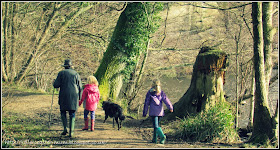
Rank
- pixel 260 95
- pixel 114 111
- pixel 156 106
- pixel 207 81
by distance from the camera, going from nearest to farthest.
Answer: pixel 156 106, pixel 260 95, pixel 114 111, pixel 207 81

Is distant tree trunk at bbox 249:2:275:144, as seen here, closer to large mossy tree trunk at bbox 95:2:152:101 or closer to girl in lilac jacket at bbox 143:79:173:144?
girl in lilac jacket at bbox 143:79:173:144

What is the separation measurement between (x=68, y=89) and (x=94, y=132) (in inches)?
64.7

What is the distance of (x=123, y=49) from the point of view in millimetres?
12852

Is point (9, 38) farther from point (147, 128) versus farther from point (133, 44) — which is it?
point (147, 128)

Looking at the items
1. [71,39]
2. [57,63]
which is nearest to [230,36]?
[71,39]

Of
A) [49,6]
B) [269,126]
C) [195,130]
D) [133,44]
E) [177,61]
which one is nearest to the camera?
[269,126]

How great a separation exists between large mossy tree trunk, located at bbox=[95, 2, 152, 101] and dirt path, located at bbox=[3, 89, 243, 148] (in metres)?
1.82

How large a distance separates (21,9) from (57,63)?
173 inches

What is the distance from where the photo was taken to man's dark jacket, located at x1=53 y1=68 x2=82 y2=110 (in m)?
6.99

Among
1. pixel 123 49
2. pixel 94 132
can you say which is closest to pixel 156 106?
pixel 94 132

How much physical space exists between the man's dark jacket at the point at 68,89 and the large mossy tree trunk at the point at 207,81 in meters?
3.74

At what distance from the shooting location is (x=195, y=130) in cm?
781

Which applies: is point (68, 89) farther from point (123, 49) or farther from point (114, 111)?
point (123, 49)

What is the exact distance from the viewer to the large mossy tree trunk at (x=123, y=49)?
1275 cm
